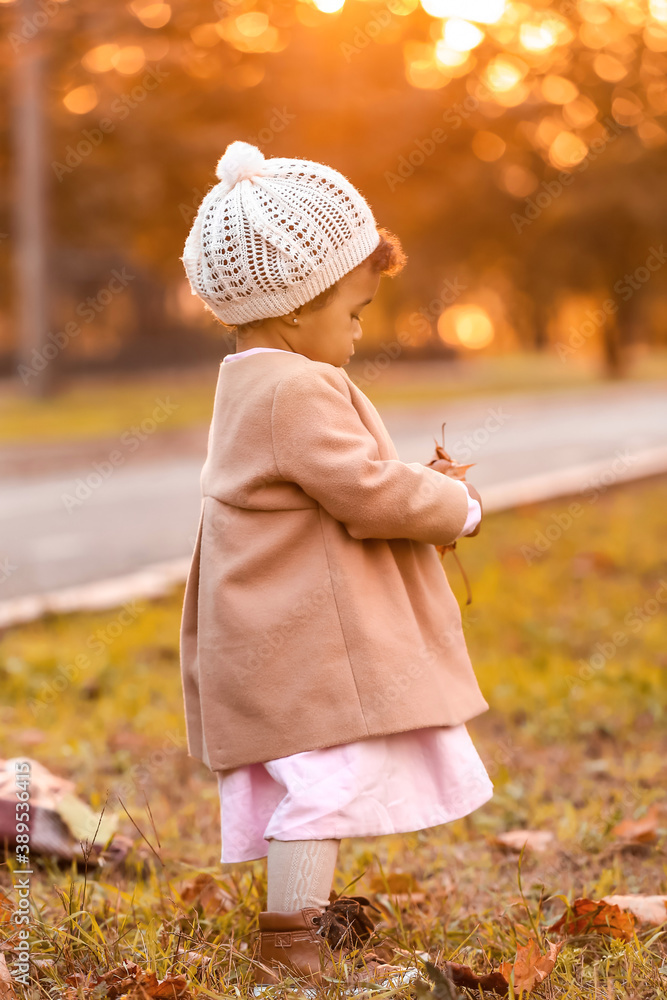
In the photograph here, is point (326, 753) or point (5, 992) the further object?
point (326, 753)

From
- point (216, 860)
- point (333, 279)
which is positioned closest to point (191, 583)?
point (333, 279)

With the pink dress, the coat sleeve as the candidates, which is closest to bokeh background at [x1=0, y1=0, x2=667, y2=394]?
→ the coat sleeve

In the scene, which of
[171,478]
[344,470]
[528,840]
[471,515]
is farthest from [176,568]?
[171,478]

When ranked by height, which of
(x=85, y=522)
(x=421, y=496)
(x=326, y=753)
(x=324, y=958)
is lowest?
(x=85, y=522)

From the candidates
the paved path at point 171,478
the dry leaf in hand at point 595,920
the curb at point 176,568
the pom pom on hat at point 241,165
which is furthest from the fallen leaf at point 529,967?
the paved path at point 171,478

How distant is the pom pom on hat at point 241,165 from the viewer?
2.05 metres

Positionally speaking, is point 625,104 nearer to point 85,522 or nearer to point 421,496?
point 421,496

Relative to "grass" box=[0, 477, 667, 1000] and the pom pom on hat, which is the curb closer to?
"grass" box=[0, 477, 667, 1000]

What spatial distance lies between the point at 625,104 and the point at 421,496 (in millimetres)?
3974

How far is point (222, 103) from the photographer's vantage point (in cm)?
750

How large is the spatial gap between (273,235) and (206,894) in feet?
4.80

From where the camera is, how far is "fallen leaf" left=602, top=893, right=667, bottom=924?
221 centimetres

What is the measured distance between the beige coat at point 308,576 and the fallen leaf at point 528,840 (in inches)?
31.3

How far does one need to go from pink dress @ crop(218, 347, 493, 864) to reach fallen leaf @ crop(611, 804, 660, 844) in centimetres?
74
